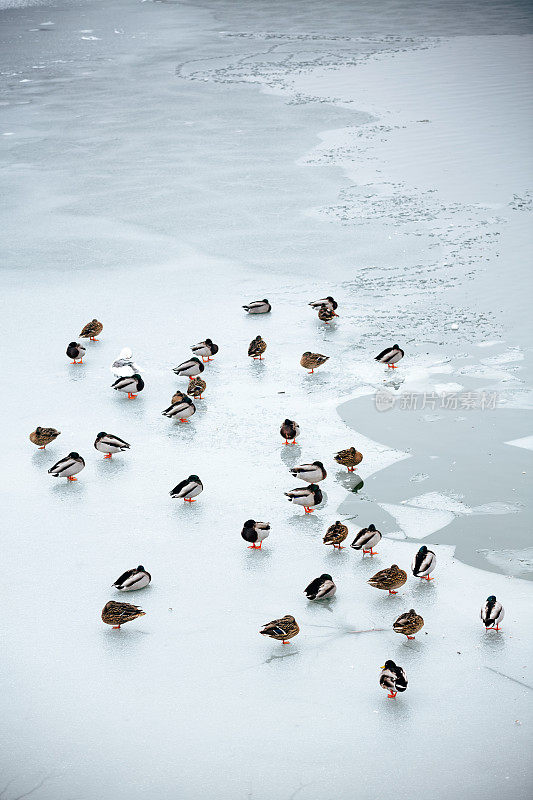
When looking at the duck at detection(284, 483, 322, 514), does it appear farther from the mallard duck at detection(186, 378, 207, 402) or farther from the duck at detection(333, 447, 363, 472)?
the mallard duck at detection(186, 378, 207, 402)

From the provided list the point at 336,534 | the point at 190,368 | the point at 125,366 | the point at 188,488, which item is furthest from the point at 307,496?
the point at 125,366

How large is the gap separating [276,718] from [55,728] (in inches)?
52.2

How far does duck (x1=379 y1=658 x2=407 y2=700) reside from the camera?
19.1ft

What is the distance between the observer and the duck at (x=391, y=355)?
10.3 meters

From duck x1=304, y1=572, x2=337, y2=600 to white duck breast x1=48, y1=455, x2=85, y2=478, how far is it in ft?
8.75

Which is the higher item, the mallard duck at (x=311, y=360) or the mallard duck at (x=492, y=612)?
the mallard duck at (x=492, y=612)

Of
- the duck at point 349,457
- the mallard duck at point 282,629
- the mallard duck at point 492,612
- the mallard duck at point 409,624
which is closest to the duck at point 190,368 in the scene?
the duck at point 349,457

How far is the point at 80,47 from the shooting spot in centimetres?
2886

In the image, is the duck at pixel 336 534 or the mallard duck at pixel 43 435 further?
the mallard duck at pixel 43 435

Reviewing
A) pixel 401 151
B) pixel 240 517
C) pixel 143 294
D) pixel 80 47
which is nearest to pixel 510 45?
pixel 401 151

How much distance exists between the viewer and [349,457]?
Answer: 841 cm

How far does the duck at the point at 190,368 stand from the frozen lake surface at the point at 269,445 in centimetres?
29

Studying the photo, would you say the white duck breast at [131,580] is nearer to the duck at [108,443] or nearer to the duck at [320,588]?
the duck at [320,588]

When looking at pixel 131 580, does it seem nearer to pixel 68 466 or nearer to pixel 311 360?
pixel 68 466
